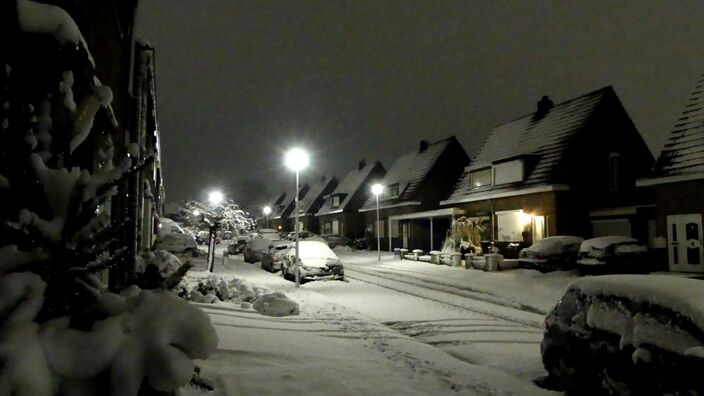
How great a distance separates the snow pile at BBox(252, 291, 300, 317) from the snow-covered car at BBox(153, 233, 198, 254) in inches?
653

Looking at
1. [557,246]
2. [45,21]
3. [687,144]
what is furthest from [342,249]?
[45,21]

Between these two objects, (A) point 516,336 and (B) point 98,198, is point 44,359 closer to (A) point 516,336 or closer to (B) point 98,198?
(B) point 98,198

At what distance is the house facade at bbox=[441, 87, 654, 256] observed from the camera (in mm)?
24547

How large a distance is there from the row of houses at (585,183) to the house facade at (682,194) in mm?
35

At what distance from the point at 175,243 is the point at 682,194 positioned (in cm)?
2310

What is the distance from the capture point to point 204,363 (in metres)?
Result: 6.25

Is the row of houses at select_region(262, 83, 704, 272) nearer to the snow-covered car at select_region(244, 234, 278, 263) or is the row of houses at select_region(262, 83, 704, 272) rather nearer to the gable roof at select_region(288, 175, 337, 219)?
the snow-covered car at select_region(244, 234, 278, 263)

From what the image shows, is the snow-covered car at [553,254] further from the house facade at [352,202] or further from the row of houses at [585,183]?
the house facade at [352,202]

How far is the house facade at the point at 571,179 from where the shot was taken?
24547mm

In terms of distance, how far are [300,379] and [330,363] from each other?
1.15 meters

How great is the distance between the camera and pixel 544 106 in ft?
100

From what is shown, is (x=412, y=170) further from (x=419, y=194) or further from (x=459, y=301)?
(x=459, y=301)

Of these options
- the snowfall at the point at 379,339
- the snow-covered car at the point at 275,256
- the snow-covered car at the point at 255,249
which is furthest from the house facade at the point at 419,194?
the snowfall at the point at 379,339

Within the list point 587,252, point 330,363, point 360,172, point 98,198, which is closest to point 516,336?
point 330,363
